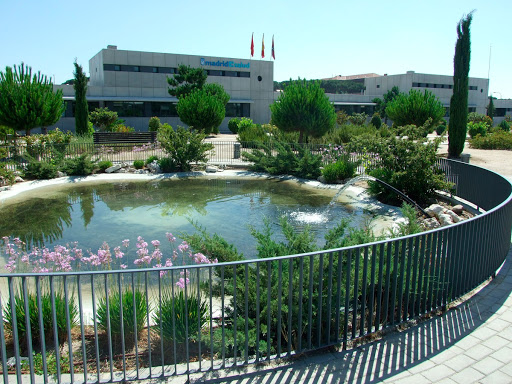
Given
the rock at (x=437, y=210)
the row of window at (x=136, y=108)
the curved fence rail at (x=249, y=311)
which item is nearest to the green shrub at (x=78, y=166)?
the rock at (x=437, y=210)

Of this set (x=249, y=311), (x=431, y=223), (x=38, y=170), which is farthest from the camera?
(x=38, y=170)

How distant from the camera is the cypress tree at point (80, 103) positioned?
29.0 meters

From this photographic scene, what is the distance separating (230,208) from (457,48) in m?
14.7

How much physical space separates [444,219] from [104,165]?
1457cm

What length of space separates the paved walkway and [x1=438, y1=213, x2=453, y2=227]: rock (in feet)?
17.9

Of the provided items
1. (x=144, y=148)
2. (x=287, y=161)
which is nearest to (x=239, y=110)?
(x=144, y=148)

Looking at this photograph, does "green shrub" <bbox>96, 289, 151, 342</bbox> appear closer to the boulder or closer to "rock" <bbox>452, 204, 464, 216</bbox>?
the boulder

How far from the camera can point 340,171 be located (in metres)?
16.7

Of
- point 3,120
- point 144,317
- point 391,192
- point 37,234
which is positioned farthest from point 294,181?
point 3,120

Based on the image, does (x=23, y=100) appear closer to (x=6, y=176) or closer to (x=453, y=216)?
(x=6, y=176)

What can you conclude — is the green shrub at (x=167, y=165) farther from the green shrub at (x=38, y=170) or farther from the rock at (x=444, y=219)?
the rock at (x=444, y=219)

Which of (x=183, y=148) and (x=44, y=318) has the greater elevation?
(x=183, y=148)

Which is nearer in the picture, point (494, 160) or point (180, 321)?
point (180, 321)

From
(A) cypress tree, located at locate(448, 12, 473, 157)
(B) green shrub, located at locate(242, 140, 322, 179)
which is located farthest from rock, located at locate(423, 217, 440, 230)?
(A) cypress tree, located at locate(448, 12, 473, 157)
